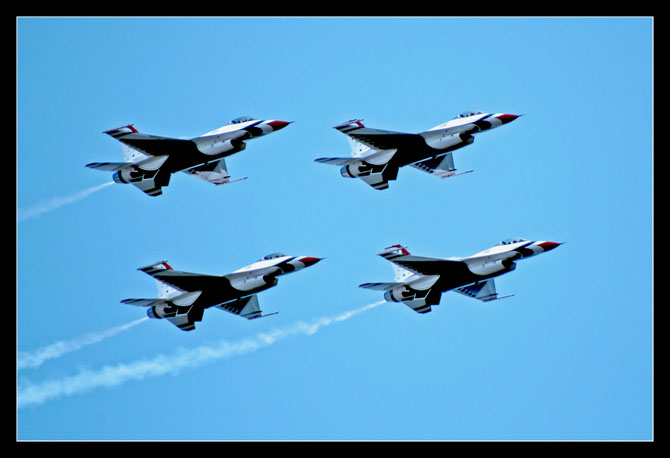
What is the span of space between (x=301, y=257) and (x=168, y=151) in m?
7.82

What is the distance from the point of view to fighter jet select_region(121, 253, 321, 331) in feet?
257

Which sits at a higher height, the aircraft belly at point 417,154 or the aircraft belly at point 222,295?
the aircraft belly at point 417,154

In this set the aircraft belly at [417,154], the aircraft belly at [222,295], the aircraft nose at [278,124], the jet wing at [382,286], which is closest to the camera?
the aircraft belly at [222,295]

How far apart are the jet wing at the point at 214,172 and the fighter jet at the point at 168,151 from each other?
1230mm

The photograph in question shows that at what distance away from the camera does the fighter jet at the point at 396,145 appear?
81.1 meters

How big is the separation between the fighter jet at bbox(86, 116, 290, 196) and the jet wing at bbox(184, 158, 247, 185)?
1.23 meters

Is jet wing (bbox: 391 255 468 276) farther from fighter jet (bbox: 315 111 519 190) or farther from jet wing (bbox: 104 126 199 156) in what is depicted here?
jet wing (bbox: 104 126 199 156)

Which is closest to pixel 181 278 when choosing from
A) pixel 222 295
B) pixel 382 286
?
pixel 222 295

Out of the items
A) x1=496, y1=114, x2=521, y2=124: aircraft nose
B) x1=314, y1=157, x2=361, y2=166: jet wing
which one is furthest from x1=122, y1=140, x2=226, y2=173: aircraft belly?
x1=496, y1=114, x2=521, y2=124: aircraft nose

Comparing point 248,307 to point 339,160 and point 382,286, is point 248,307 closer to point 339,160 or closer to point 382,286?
point 382,286

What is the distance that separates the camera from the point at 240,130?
8019 cm

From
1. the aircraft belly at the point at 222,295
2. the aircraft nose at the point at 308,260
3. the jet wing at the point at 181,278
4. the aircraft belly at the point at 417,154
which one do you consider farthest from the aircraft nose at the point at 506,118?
the jet wing at the point at 181,278

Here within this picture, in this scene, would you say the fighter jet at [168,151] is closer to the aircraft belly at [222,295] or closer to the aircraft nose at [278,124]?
the aircraft nose at [278,124]

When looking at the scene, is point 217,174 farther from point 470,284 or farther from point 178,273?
point 470,284
